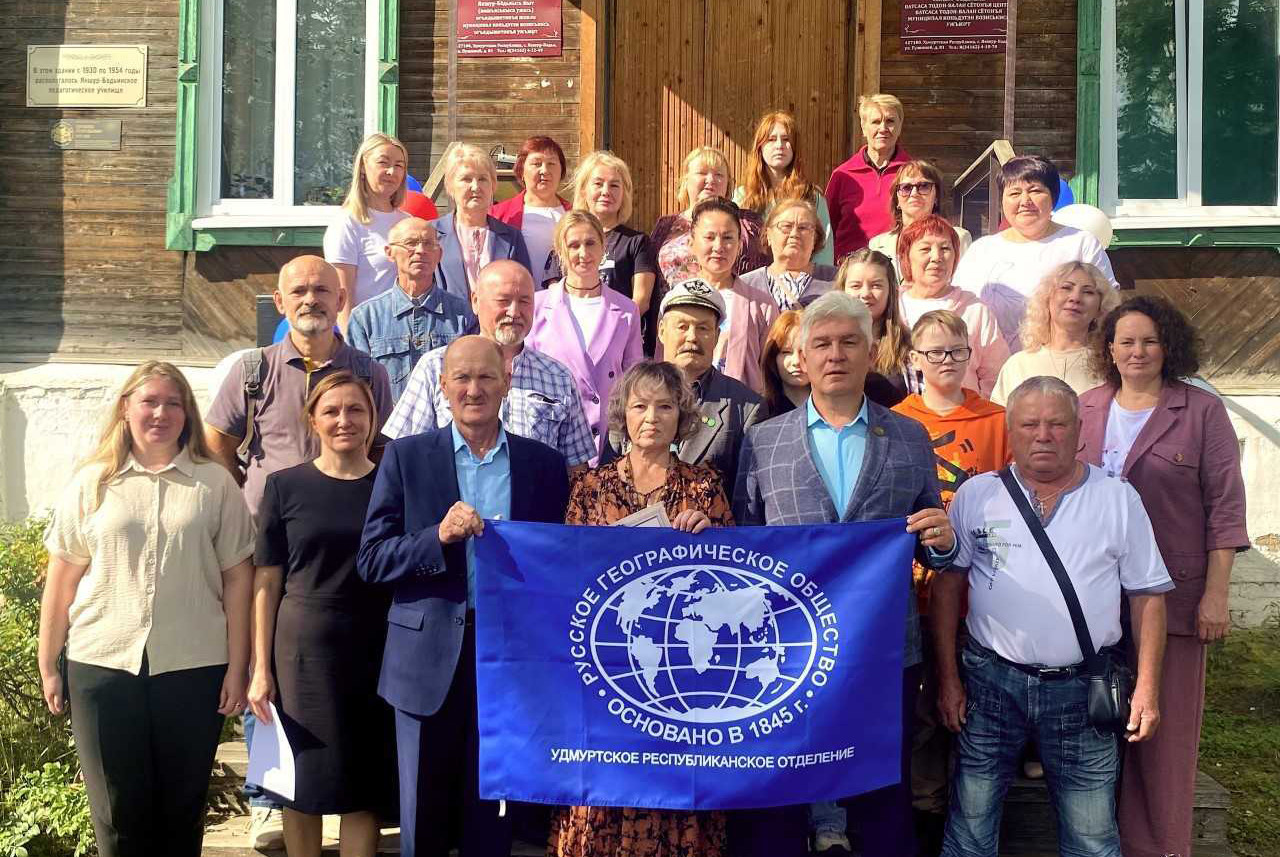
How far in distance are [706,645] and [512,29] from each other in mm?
5944

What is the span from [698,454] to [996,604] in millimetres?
1164

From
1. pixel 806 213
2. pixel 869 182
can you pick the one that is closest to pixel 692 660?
pixel 806 213

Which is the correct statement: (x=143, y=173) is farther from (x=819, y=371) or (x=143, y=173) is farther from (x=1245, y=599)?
(x=1245, y=599)

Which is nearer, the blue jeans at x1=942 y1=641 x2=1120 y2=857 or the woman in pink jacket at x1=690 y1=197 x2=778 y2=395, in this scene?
the blue jeans at x1=942 y1=641 x2=1120 y2=857

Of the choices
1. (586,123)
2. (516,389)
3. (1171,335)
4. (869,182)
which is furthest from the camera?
(586,123)

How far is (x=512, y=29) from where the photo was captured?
894 centimetres

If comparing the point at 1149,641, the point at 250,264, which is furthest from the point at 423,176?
the point at 1149,641

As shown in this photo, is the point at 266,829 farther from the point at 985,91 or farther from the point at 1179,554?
the point at 985,91

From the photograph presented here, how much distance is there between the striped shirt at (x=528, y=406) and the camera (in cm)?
472

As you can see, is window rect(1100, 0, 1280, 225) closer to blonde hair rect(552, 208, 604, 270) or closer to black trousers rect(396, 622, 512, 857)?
blonde hair rect(552, 208, 604, 270)

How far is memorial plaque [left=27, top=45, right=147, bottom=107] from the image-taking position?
9.02 metres

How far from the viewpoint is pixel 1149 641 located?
4.19 m

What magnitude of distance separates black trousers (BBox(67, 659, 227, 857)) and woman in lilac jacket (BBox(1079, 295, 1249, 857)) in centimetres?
312

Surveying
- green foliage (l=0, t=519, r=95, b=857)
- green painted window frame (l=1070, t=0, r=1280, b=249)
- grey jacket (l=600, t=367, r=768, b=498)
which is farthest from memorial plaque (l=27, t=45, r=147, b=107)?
green painted window frame (l=1070, t=0, r=1280, b=249)
